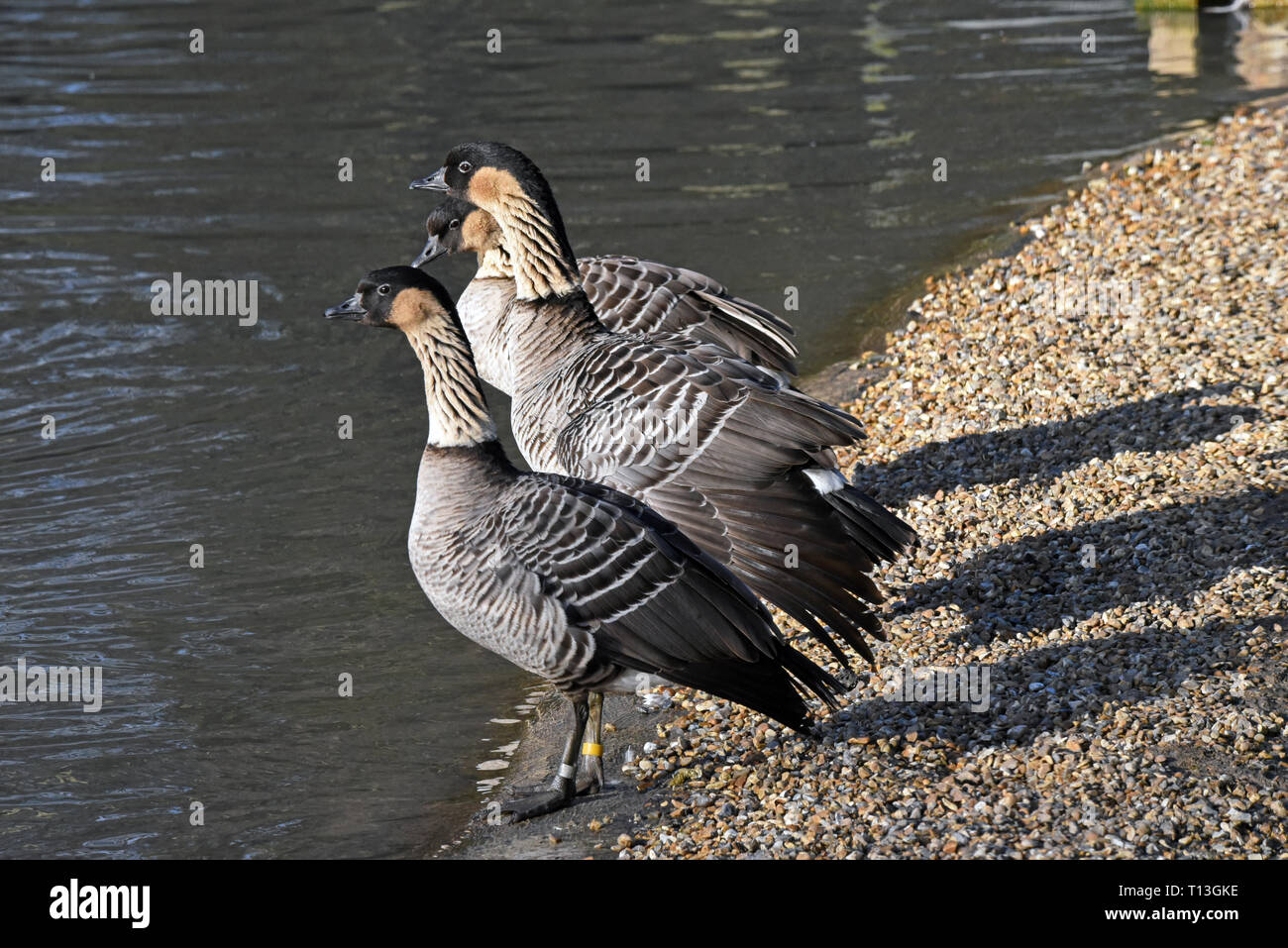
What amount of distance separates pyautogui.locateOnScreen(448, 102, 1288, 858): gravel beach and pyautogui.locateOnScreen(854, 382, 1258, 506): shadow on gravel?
0.06ft

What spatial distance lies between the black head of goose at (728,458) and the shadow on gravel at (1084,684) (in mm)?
512

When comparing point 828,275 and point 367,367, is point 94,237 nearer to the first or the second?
point 367,367

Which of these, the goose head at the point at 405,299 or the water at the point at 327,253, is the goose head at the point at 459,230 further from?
the goose head at the point at 405,299

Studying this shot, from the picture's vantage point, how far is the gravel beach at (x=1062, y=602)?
5949 mm

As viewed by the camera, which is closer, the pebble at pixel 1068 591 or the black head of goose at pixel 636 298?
the pebble at pixel 1068 591

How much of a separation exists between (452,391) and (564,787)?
6.42 feet

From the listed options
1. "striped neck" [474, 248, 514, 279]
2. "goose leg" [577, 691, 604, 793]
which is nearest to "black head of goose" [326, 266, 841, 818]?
"goose leg" [577, 691, 604, 793]

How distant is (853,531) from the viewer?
7023 mm

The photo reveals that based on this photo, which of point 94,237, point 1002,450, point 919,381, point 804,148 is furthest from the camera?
point 804,148

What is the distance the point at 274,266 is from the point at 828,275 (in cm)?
572

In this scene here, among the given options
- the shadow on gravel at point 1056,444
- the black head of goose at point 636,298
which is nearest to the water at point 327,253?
the black head of goose at point 636,298

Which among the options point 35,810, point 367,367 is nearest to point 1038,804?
point 35,810

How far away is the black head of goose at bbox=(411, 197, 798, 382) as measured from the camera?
9320mm

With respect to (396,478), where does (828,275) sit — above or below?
above
